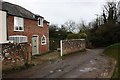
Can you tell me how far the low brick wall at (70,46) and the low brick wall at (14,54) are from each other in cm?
689

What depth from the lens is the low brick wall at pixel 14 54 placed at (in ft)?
34.7

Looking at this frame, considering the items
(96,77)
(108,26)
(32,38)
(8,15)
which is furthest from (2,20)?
(108,26)

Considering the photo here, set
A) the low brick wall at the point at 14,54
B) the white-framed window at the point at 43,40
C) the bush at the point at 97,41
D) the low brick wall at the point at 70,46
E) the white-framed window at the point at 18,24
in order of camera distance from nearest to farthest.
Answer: the low brick wall at the point at 14,54
the white-framed window at the point at 18,24
the low brick wall at the point at 70,46
the white-framed window at the point at 43,40
the bush at the point at 97,41

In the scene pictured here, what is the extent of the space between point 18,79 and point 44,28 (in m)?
15.6

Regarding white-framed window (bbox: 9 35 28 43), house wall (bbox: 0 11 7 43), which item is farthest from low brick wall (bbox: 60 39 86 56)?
house wall (bbox: 0 11 7 43)

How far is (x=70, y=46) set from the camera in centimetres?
2097

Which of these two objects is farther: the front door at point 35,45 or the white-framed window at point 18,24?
the front door at point 35,45

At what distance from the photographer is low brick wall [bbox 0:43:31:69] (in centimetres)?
1056

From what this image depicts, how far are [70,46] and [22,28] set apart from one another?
6.59 metres

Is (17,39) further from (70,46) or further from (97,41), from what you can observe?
(97,41)

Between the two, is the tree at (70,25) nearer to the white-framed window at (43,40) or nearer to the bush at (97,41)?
A: the bush at (97,41)

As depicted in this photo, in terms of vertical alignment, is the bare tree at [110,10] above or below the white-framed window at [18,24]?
above

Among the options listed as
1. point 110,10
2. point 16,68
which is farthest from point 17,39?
point 110,10

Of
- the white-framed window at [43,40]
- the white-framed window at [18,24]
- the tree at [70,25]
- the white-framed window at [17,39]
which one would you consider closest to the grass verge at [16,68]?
the white-framed window at [17,39]
